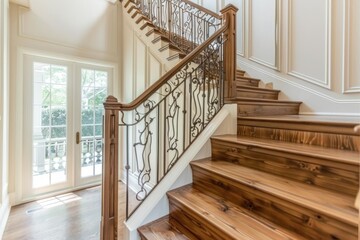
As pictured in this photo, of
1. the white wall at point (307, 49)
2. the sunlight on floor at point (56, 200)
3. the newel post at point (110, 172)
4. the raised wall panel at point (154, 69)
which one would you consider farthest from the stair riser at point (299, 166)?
the sunlight on floor at point (56, 200)

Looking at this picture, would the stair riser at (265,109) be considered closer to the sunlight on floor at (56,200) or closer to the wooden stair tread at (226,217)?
the wooden stair tread at (226,217)

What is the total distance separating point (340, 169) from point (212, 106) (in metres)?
1.24

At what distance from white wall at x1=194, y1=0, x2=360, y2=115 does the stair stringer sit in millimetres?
1342

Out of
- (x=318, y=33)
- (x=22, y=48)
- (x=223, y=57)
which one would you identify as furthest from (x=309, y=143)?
(x=22, y=48)

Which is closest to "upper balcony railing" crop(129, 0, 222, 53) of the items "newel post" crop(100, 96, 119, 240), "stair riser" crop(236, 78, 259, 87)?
"stair riser" crop(236, 78, 259, 87)

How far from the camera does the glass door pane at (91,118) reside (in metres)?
3.85

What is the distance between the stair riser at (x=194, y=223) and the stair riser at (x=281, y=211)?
0.27m

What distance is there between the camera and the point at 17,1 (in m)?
3.05

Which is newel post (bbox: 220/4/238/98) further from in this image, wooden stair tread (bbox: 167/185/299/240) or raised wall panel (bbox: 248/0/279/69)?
raised wall panel (bbox: 248/0/279/69)

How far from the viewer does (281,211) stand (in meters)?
1.16

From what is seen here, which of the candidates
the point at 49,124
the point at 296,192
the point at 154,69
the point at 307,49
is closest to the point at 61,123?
the point at 49,124

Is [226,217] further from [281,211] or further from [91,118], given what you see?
[91,118]

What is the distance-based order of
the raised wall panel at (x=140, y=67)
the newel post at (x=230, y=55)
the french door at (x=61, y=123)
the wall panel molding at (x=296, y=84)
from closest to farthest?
1. the newel post at (x=230, y=55)
2. the wall panel molding at (x=296, y=84)
3. the french door at (x=61, y=123)
4. the raised wall panel at (x=140, y=67)

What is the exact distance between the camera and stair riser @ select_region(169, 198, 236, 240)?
1.22 metres
